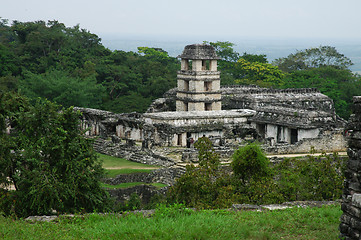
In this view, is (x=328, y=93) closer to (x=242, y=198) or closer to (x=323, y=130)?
(x=323, y=130)

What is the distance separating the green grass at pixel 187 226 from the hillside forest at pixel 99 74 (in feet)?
94.1

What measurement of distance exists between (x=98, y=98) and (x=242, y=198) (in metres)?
27.4

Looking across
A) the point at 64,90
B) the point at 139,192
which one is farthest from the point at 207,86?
the point at 139,192

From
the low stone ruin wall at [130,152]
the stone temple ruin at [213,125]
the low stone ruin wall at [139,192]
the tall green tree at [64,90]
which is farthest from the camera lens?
the tall green tree at [64,90]

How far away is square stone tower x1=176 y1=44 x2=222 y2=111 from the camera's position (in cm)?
3794

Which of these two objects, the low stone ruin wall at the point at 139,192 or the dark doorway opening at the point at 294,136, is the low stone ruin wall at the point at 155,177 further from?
the dark doorway opening at the point at 294,136

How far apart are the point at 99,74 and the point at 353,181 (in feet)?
131

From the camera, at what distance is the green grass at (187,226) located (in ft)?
37.4

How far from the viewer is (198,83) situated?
125 feet

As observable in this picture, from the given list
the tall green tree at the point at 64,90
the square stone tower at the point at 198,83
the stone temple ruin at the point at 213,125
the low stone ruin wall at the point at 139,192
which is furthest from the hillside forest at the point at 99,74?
the low stone ruin wall at the point at 139,192

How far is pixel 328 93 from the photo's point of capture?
4984 centimetres

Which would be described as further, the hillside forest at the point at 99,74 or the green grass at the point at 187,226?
the hillside forest at the point at 99,74

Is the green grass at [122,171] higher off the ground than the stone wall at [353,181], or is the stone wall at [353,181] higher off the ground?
the stone wall at [353,181]

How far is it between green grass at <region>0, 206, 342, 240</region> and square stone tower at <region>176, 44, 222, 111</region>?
82.3ft
